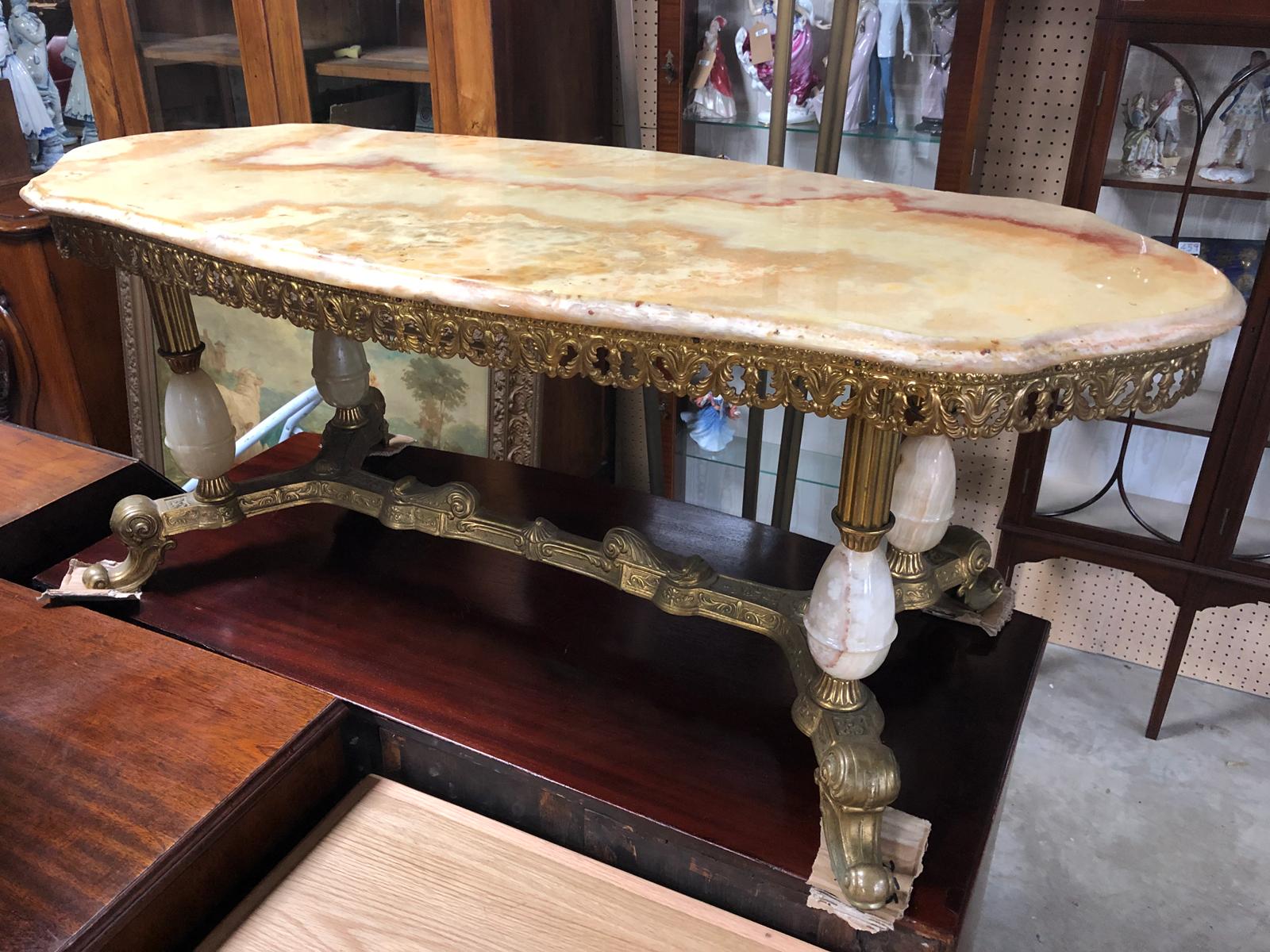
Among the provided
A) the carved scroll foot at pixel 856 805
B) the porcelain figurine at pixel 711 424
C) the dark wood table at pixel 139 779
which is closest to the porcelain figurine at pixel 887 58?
the porcelain figurine at pixel 711 424

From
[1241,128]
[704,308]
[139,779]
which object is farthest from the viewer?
[1241,128]

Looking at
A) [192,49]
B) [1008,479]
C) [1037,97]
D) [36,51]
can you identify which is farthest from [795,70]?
[36,51]

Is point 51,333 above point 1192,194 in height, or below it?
below

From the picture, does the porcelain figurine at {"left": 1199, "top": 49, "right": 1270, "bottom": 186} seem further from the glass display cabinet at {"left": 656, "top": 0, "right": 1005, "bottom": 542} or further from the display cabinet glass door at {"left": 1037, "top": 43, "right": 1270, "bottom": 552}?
the glass display cabinet at {"left": 656, "top": 0, "right": 1005, "bottom": 542}

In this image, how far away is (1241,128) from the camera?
1.82 meters

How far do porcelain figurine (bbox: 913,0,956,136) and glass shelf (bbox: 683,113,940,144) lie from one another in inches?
0.6

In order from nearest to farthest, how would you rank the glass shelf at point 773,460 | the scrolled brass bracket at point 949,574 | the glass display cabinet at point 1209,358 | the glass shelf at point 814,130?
1. the scrolled brass bracket at point 949,574
2. the glass display cabinet at point 1209,358
3. the glass shelf at point 814,130
4. the glass shelf at point 773,460

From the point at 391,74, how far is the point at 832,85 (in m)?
0.97

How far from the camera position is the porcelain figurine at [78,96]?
270 cm

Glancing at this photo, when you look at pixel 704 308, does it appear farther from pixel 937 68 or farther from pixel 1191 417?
pixel 1191 417

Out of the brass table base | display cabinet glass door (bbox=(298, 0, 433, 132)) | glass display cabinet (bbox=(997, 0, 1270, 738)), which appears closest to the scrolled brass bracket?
the brass table base

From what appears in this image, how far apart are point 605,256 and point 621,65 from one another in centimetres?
145

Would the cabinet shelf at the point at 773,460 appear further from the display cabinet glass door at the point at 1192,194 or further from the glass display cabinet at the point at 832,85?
the display cabinet glass door at the point at 1192,194

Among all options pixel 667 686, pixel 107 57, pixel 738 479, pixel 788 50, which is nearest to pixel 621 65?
pixel 788 50
